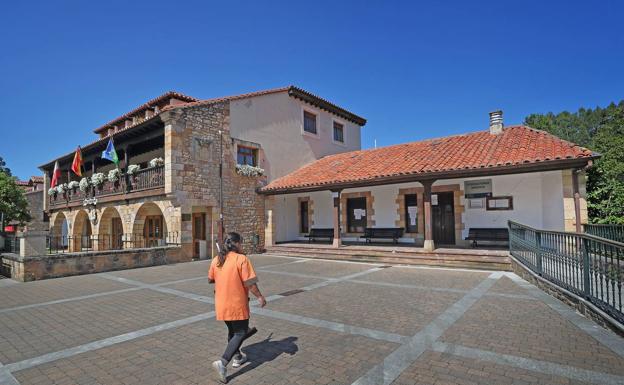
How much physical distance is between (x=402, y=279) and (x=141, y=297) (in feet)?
18.8

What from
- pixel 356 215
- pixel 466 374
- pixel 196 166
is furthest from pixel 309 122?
pixel 466 374

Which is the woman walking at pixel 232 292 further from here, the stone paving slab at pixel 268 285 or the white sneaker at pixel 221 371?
the stone paving slab at pixel 268 285

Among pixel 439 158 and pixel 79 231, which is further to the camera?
pixel 79 231

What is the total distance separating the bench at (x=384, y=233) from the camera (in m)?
13.4

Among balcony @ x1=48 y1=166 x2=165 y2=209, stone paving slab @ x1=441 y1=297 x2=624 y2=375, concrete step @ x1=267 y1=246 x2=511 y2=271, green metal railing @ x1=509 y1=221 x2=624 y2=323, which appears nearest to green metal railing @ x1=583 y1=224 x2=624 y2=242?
concrete step @ x1=267 y1=246 x2=511 y2=271

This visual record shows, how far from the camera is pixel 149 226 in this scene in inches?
623

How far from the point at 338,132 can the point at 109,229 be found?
1361cm

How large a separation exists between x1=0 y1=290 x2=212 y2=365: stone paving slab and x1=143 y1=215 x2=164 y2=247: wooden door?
879 centimetres

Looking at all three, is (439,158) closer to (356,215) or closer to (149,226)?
(356,215)

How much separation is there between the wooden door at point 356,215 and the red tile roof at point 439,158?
1.68 m

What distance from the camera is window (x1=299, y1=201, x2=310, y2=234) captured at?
56.0ft

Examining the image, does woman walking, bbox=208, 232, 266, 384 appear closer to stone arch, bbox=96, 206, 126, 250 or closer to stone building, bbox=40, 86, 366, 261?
stone building, bbox=40, 86, 366, 261

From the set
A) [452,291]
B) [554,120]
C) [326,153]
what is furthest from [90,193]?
[554,120]

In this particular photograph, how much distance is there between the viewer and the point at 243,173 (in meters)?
14.5
